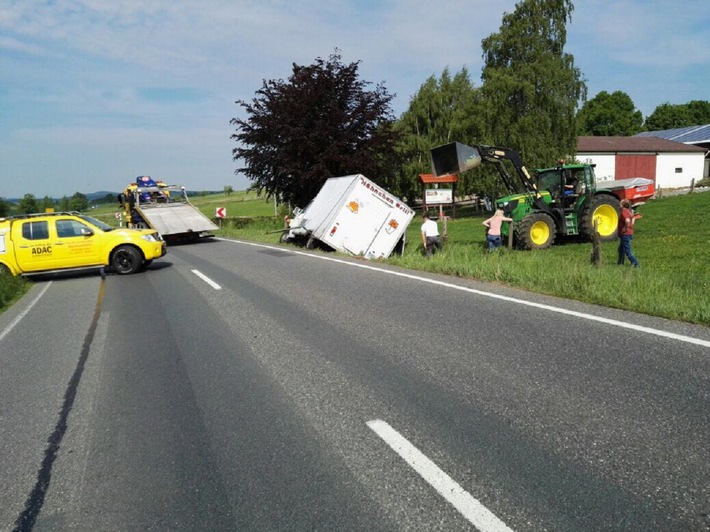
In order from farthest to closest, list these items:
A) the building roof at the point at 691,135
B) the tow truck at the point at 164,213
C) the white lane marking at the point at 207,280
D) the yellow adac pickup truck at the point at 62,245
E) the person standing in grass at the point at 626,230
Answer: the building roof at the point at 691,135, the tow truck at the point at 164,213, the yellow adac pickup truck at the point at 62,245, the white lane marking at the point at 207,280, the person standing in grass at the point at 626,230

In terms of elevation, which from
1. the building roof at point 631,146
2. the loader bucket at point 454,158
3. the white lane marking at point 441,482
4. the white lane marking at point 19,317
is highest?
the building roof at point 631,146

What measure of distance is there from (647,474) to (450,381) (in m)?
1.79

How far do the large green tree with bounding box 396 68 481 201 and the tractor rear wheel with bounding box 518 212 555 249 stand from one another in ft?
84.0

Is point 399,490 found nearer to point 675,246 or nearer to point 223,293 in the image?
point 223,293

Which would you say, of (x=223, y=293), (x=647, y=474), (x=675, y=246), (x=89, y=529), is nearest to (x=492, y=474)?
(x=647, y=474)

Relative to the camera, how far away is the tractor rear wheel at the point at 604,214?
14.9m

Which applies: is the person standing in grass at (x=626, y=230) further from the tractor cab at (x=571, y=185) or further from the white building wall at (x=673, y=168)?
the white building wall at (x=673, y=168)

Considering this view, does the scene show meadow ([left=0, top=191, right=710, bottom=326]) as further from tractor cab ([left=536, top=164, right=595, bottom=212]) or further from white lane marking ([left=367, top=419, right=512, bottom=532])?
white lane marking ([left=367, top=419, right=512, bottom=532])

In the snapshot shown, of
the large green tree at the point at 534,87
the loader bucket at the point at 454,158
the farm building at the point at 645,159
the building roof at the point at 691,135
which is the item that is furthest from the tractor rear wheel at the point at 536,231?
the building roof at the point at 691,135

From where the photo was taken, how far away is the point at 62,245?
1284 cm

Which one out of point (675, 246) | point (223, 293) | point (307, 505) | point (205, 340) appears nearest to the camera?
point (307, 505)

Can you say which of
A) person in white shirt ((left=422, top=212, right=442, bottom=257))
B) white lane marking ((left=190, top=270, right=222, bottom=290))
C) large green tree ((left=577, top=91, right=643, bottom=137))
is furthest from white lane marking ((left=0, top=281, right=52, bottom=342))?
large green tree ((left=577, top=91, right=643, bottom=137))

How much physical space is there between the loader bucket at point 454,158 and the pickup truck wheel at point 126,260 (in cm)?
851

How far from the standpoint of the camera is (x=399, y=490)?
297cm
